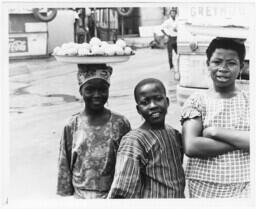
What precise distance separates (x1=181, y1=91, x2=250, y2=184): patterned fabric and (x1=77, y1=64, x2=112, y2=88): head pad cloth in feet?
1.10

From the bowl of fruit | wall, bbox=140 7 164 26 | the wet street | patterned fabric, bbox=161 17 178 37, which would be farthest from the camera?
patterned fabric, bbox=161 17 178 37

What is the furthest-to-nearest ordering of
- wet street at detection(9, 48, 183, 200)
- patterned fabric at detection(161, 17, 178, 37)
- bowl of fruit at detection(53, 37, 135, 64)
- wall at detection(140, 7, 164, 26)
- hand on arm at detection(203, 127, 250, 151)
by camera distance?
patterned fabric at detection(161, 17, 178, 37), wall at detection(140, 7, 164, 26), wet street at detection(9, 48, 183, 200), bowl of fruit at detection(53, 37, 135, 64), hand on arm at detection(203, 127, 250, 151)

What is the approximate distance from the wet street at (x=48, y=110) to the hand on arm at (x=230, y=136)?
1.78 ft

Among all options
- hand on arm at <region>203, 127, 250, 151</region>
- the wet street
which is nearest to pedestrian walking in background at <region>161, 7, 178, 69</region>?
the wet street

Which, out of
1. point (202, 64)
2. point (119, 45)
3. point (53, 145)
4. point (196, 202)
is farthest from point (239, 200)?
point (53, 145)

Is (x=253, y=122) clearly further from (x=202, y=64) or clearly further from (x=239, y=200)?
(x=202, y=64)

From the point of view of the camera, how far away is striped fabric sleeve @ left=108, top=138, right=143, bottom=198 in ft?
5.00

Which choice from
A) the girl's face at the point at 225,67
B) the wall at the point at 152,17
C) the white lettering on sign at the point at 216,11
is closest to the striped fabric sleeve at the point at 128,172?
the girl's face at the point at 225,67

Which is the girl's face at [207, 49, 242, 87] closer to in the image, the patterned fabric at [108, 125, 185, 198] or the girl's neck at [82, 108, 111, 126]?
the patterned fabric at [108, 125, 185, 198]

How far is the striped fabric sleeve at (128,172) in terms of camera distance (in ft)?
5.00

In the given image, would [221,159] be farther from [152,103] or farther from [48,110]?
[48,110]

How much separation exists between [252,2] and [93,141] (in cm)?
79

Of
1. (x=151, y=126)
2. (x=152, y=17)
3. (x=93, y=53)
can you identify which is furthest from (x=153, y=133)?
(x=152, y=17)

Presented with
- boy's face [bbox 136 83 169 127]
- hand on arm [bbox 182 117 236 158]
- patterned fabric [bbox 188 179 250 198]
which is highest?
boy's face [bbox 136 83 169 127]
